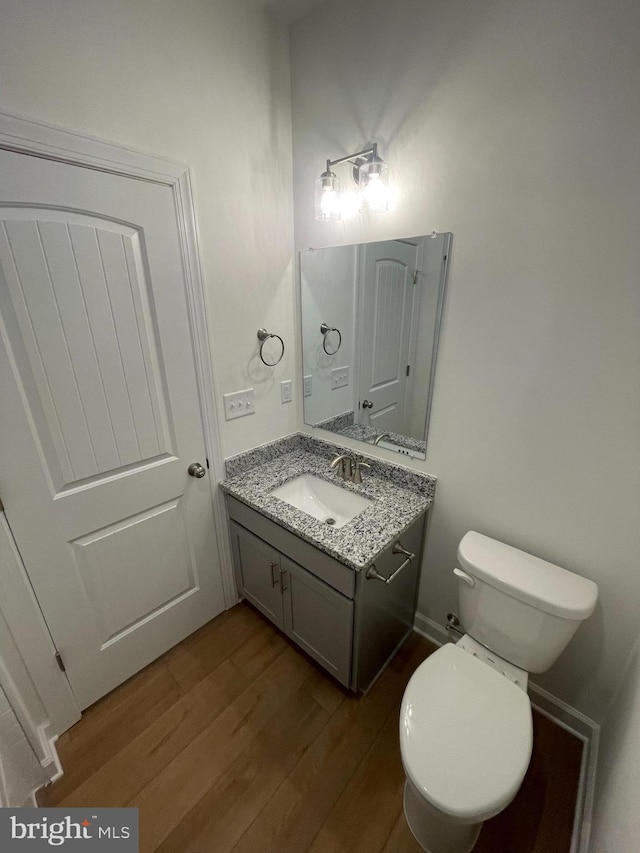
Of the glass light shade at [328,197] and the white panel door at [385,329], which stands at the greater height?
the glass light shade at [328,197]

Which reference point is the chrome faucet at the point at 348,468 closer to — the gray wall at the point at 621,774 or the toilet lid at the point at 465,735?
the toilet lid at the point at 465,735

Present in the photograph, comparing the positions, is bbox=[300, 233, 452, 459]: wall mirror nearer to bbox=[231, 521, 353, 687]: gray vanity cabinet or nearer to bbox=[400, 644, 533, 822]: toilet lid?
bbox=[231, 521, 353, 687]: gray vanity cabinet

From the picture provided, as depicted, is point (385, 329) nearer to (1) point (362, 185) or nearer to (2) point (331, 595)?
(1) point (362, 185)

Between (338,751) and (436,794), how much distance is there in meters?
0.54

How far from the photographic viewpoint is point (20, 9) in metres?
0.84

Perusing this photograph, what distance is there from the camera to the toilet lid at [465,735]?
2.74 ft

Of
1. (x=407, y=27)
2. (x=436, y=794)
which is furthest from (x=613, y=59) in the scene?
(x=436, y=794)

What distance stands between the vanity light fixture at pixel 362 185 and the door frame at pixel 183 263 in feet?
1.67

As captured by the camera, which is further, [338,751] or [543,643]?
[338,751]

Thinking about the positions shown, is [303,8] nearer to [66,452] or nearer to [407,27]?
[407,27]

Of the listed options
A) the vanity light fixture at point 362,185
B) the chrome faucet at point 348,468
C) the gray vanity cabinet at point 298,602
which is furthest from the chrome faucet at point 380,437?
the vanity light fixture at point 362,185

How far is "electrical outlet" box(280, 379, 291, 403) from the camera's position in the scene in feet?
5.77

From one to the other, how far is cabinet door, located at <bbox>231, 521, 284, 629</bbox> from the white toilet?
70 cm

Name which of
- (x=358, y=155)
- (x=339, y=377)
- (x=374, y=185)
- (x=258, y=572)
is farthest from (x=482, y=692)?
(x=358, y=155)
